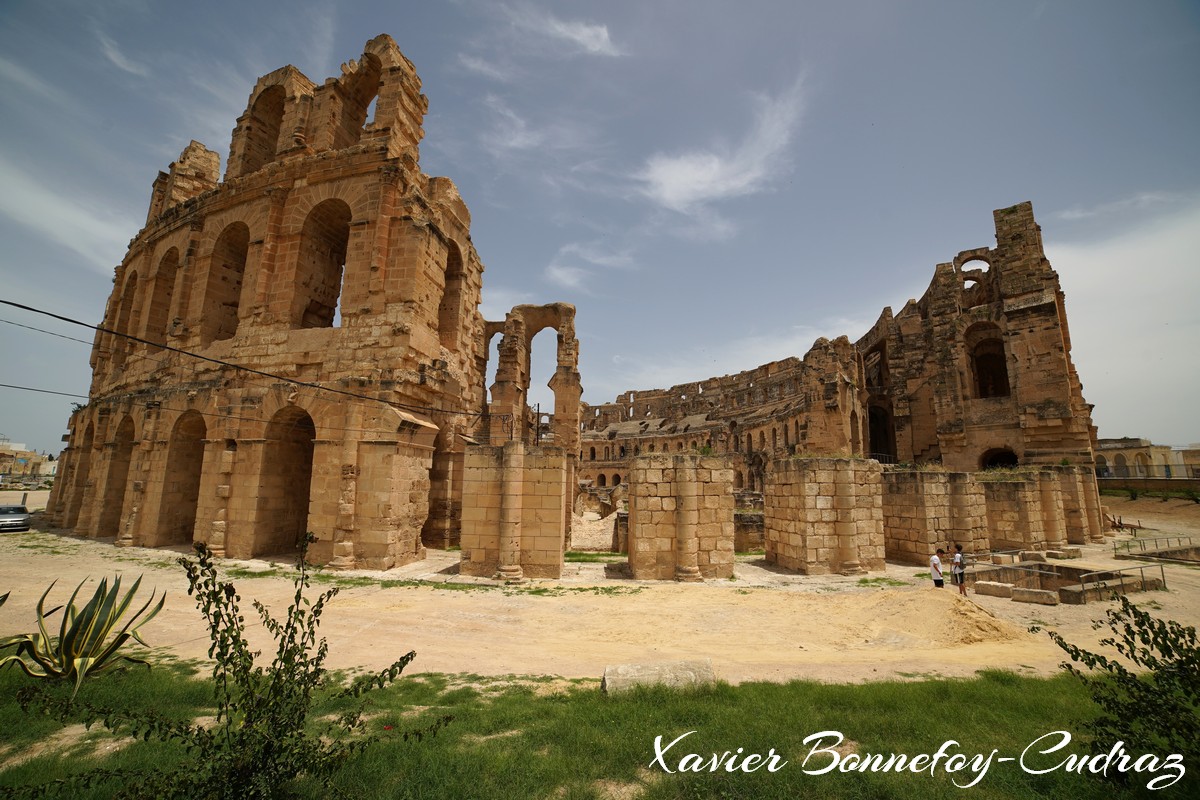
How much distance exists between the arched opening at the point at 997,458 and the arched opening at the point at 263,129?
34993mm

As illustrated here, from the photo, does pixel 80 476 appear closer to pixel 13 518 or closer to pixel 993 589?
pixel 13 518

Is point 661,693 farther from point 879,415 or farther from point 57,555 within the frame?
point 879,415

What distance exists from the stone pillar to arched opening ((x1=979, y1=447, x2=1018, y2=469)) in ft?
82.5

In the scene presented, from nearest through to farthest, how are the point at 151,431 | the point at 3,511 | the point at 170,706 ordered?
the point at 170,706 < the point at 151,431 < the point at 3,511

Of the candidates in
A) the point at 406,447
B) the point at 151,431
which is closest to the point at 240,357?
the point at 151,431

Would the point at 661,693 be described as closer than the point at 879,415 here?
Yes

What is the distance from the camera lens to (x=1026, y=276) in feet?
83.0

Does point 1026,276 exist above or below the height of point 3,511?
above

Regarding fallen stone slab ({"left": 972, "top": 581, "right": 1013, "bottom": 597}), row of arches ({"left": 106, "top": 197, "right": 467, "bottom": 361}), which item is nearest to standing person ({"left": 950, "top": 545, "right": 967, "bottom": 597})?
fallen stone slab ({"left": 972, "top": 581, "right": 1013, "bottom": 597})

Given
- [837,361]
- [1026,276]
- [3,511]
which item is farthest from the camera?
[1026,276]

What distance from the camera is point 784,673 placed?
20.1 ft

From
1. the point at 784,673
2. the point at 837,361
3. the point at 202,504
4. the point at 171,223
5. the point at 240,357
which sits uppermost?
the point at 171,223

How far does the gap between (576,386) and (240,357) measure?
1289 cm

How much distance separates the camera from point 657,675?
5355 mm
